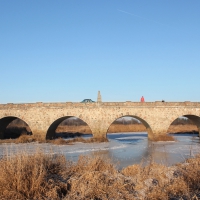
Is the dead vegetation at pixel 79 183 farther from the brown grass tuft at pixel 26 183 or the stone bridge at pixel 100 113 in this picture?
the stone bridge at pixel 100 113

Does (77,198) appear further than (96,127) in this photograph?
No

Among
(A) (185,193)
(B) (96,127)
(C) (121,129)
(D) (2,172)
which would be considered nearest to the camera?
(D) (2,172)

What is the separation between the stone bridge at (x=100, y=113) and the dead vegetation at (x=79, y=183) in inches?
513

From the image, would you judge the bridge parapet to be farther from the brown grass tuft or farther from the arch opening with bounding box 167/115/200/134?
the brown grass tuft

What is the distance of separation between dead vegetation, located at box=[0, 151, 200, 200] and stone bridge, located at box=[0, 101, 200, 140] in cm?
1304

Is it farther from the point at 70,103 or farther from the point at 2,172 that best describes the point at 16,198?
the point at 70,103

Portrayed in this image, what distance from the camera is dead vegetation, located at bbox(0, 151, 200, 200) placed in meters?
4.33

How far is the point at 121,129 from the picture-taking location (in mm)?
33750

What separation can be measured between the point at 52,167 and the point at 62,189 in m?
1.14

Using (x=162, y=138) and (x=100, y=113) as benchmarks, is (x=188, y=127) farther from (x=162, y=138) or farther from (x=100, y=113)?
(x=100, y=113)

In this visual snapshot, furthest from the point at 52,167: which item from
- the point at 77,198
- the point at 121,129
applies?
the point at 121,129

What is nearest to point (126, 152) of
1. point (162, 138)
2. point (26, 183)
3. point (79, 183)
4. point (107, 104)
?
point (107, 104)

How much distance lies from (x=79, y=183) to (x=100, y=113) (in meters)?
14.3

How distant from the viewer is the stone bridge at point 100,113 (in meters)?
19.3
